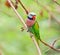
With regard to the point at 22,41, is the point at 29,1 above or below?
above

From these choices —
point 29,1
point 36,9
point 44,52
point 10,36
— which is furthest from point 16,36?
point 44,52

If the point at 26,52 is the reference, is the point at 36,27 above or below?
above

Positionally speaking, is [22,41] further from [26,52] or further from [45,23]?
[45,23]

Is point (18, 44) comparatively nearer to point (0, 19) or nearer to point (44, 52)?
point (0, 19)

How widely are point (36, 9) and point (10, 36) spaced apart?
72 cm

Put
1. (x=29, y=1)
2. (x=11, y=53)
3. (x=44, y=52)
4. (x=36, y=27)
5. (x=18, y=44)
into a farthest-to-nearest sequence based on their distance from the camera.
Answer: (x=18, y=44)
(x=11, y=53)
(x=29, y=1)
(x=36, y=27)
(x=44, y=52)

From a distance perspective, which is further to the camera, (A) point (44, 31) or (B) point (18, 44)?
(B) point (18, 44)

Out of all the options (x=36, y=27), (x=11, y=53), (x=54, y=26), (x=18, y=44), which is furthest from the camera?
(x=18, y=44)

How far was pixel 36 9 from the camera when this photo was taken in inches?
72.9

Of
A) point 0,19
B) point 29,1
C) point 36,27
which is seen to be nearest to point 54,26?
point 0,19

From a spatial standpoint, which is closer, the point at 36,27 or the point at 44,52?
the point at 44,52

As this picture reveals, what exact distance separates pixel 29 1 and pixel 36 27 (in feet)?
0.76

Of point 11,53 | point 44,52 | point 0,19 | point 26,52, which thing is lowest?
point 26,52

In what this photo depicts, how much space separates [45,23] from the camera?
2252 mm
